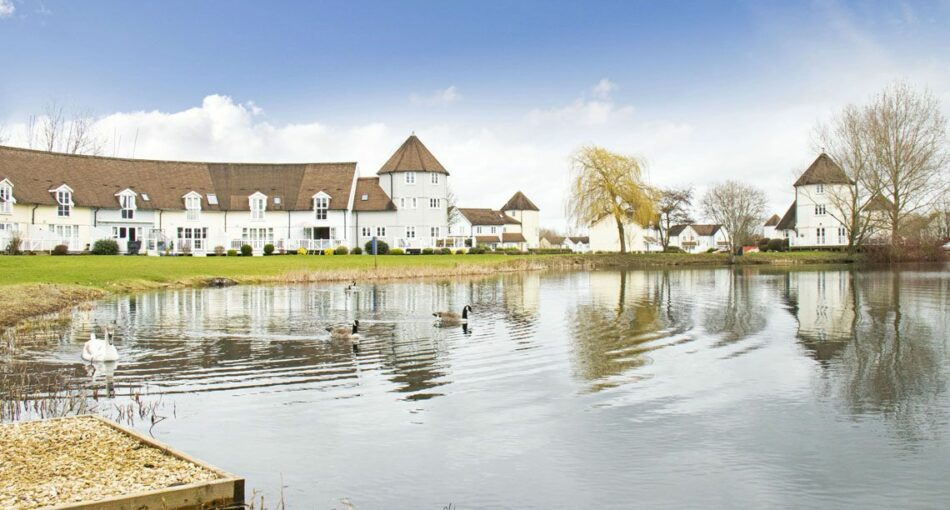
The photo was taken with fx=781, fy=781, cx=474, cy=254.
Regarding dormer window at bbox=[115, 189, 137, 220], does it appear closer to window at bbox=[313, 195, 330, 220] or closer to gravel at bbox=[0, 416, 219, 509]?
window at bbox=[313, 195, 330, 220]

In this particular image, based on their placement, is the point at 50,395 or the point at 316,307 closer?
the point at 50,395

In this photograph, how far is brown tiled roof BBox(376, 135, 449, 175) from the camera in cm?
8012

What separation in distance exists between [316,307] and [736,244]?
305 ft

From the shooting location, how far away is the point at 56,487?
7445mm

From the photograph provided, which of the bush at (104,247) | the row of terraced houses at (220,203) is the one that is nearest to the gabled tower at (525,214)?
the row of terraced houses at (220,203)

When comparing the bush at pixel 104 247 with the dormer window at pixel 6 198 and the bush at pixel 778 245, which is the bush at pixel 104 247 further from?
the bush at pixel 778 245

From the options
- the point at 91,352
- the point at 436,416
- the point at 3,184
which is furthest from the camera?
the point at 3,184

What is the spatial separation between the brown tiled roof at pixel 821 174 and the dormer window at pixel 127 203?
66.0 m

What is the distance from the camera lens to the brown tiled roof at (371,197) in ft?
262

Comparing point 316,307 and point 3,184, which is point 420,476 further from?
point 3,184

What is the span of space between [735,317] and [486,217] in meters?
106

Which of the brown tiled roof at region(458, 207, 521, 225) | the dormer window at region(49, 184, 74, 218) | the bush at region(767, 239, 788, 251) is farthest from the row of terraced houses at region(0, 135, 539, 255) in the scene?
the bush at region(767, 239, 788, 251)

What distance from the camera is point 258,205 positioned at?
3009 inches

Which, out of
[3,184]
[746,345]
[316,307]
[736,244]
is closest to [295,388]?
[746,345]
